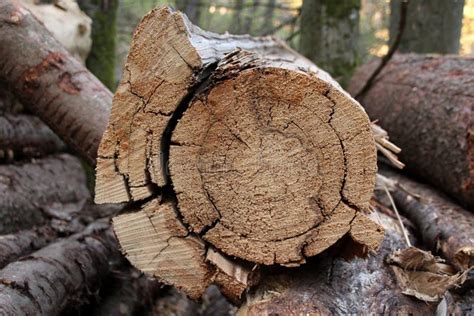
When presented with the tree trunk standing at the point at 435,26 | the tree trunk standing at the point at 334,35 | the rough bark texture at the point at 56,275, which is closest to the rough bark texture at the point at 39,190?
the rough bark texture at the point at 56,275

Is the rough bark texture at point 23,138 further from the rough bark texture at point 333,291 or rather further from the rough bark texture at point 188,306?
the rough bark texture at point 333,291

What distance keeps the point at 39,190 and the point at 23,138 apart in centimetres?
43

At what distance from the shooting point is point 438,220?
291cm

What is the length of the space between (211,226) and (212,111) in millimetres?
432

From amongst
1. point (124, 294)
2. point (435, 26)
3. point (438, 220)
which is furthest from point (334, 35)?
point (124, 294)

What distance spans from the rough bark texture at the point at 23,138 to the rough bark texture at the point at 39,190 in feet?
0.26

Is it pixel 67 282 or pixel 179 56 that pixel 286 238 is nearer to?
pixel 179 56

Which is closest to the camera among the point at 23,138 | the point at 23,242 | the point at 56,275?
the point at 56,275

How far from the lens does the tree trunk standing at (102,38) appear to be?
195 inches

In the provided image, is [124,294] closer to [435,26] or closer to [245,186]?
[245,186]

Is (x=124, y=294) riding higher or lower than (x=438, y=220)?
lower

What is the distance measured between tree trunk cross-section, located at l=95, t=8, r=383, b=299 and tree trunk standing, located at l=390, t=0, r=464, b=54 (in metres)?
5.03

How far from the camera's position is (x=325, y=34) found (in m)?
5.73

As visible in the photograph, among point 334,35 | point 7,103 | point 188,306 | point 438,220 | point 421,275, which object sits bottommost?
point 188,306
